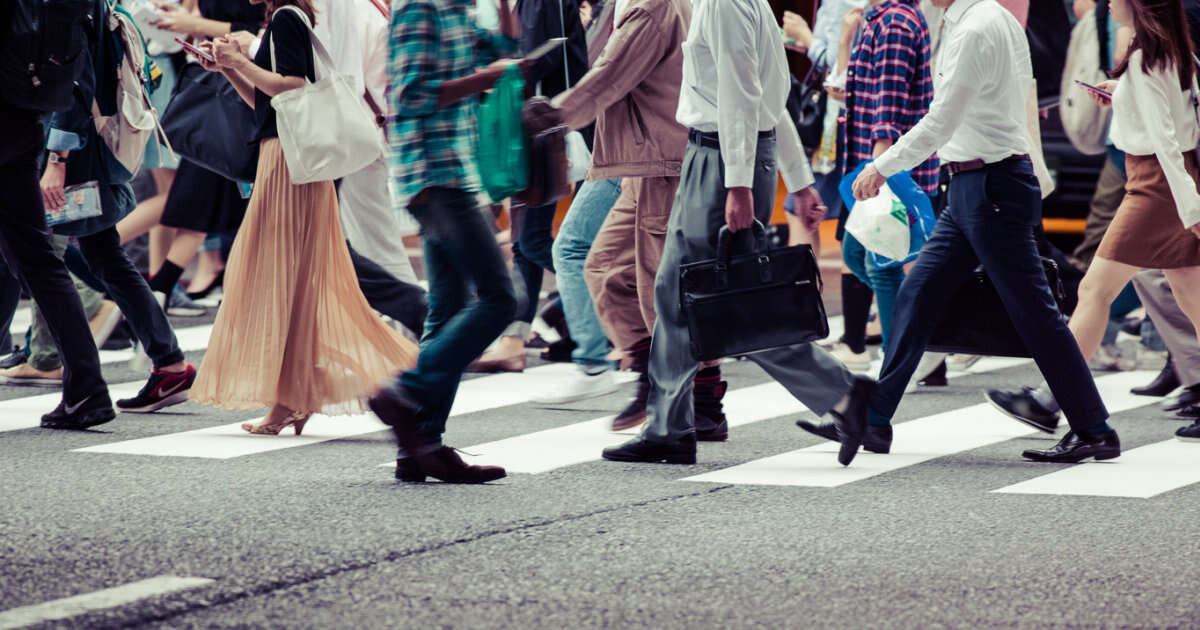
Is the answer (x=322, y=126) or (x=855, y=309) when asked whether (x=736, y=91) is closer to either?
(x=322, y=126)

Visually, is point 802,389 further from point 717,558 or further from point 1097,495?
point 717,558

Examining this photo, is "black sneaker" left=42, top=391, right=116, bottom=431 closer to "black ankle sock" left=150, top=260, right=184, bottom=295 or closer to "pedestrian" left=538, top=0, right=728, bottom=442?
"pedestrian" left=538, top=0, right=728, bottom=442

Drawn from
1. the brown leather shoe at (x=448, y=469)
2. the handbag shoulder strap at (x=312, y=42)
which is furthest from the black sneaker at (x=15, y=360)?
the brown leather shoe at (x=448, y=469)

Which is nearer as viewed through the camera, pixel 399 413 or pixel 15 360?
pixel 399 413

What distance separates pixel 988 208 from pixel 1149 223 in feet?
3.69

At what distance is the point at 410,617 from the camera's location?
13.7 feet

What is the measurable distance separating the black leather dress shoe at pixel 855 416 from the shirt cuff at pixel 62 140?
10.7ft

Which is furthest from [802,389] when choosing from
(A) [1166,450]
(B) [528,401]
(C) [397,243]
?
(C) [397,243]

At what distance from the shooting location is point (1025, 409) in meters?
7.11

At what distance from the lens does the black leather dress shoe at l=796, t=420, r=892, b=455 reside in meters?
6.63

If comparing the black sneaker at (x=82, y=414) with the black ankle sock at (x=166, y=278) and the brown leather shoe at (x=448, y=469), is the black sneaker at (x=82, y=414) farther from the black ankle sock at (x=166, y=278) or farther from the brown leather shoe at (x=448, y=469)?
the black ankle sock at (x=166, y=278)

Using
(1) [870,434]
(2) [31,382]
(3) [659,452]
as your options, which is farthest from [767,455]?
(2) [31,382]

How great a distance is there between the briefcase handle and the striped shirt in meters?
2.56

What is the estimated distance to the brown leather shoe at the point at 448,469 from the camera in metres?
5.91
